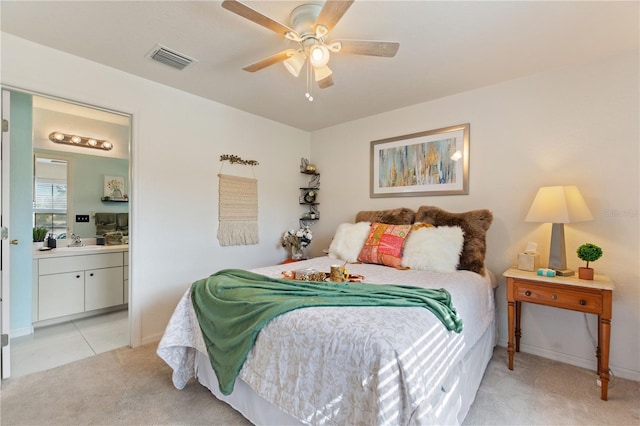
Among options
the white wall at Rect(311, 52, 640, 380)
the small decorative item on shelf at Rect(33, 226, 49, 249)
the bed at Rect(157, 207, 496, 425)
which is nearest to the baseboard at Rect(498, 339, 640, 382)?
the white wall at Rect(311, 52, 640, 380)

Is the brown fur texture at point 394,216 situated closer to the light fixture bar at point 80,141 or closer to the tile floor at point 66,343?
the tile floor at point 66,343

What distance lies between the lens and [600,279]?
208 cm

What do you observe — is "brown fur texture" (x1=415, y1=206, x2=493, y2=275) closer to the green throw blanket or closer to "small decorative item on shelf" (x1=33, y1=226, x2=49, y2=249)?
the green throw blanket

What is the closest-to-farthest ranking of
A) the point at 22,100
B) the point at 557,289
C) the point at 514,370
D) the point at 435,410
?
1. the point at 435,410
2. the point at 557,289
3. the point at 514,370
4. the point at 22,100

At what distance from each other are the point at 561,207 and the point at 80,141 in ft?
17.1

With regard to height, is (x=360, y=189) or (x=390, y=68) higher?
(x=390, y=68)

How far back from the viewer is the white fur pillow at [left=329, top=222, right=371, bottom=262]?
114 inches

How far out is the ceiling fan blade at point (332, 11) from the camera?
141 cm

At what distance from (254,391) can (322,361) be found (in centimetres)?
61

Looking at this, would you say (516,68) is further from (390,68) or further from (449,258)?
(449,258)

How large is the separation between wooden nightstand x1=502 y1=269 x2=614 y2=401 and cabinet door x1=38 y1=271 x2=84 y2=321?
4.29 m

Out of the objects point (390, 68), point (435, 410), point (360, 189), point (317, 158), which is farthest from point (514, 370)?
point (317, 158)

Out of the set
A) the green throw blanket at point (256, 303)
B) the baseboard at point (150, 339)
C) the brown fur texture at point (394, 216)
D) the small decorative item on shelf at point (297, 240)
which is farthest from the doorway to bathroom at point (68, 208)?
the brown fur texture at point (394, 216)

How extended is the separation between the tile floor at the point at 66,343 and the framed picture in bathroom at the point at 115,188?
1.62 metres
